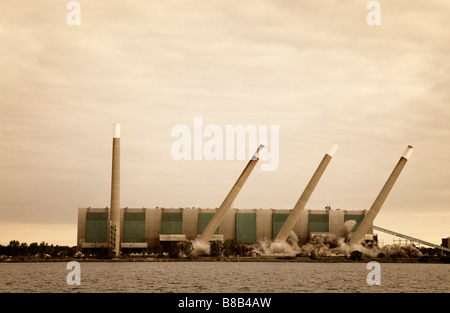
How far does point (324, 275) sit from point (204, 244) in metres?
42.7

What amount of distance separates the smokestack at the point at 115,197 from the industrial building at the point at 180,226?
3905mm

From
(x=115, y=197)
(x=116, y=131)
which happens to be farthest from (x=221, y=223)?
(x=116, y=131)

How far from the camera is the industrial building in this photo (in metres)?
125

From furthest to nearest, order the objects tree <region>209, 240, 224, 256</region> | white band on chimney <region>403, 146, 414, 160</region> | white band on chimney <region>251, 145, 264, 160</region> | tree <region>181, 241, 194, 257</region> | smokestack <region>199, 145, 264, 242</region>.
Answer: white band on chimney <region>403, 146, 414, 160</region> < white band on chimney <region>251, 145, 264, 160</region> < smokestack <region>199, 145, 264, 242</region> < tree <region>209, 240, 224, 256</region> < tree <region>181, 241, 194, 257</region>

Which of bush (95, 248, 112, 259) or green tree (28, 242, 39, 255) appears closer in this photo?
bush (95, 248, 112, 259)

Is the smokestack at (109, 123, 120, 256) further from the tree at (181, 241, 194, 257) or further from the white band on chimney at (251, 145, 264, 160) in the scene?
the white band on chimney at (251, 145, 264, 160)

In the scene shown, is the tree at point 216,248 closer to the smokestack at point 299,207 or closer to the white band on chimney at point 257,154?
the smokestack at point 299,207

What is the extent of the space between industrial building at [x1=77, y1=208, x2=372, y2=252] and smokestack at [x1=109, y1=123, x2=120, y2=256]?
391 centimetres

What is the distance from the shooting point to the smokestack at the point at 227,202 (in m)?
121

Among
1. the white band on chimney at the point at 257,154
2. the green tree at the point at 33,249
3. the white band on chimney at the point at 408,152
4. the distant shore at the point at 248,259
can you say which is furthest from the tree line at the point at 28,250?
the white band on chimney at the point at 408,152

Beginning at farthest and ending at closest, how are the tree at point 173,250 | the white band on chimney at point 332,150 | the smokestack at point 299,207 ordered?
1. the white band on chimney at point 332,150
2. the smokestack at point 299,207
3. the tree at point 173,250

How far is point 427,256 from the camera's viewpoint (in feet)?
431

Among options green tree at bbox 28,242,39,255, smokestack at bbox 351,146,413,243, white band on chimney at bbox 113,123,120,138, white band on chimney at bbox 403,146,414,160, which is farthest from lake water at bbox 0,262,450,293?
green tree at bbox 28,242,39,255
